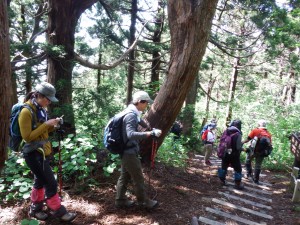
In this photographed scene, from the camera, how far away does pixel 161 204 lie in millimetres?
4734

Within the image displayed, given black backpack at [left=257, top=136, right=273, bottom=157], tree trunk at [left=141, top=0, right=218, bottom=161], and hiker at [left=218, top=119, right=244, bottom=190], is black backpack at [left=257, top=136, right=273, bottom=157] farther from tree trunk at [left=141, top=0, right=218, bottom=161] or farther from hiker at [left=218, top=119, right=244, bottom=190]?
tree trunk at [left=141, top=0, right=218, bottom=161]

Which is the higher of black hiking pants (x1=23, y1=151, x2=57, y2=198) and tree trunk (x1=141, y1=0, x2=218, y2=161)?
tree trunk (x1=141, y1=0, x2=218, y2=161)

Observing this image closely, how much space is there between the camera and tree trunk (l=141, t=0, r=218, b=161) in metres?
5.33

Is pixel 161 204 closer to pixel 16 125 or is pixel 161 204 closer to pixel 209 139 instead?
pixel 16 125

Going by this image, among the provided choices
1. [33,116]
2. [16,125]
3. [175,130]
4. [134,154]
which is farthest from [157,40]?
[16,125]

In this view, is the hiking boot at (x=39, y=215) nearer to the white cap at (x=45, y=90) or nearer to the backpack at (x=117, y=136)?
the backpack at (x=117, y=136)

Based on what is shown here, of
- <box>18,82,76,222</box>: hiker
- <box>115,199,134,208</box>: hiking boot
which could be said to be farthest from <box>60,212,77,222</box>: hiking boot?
<box>115,199,134,208</box>: hiking boot

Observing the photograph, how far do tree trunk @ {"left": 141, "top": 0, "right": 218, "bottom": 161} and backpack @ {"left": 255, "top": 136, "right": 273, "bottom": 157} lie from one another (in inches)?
107

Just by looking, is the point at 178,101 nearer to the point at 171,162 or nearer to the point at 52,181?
the point at 171,162

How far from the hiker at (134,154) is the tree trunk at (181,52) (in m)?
1.59

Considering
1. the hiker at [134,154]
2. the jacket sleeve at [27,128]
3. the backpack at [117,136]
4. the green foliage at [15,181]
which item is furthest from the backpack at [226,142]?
the jacket sleeve at [27,128]

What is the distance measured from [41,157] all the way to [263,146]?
5564mm

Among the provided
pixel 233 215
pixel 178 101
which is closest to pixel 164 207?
pixel 233 215

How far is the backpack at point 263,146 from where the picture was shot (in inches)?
277
